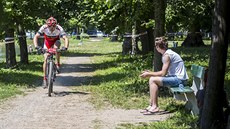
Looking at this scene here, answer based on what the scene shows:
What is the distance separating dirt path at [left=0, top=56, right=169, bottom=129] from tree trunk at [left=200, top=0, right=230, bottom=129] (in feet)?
6.18

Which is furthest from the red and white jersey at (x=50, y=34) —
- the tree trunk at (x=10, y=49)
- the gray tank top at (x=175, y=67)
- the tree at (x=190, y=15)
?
the tree at (x=190, y=15)

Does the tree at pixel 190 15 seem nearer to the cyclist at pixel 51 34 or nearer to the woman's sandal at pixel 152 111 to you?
the cyclist at pixel 51 34

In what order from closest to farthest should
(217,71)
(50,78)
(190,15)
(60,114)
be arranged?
(217,71), (60,114), (50,78), (190,15)

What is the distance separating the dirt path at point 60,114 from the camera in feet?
26.5

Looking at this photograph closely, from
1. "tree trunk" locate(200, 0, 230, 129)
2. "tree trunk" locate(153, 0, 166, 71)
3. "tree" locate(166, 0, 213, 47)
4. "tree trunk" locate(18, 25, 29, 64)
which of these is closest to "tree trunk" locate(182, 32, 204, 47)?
"tree" locate(166, 0, 213, 47)

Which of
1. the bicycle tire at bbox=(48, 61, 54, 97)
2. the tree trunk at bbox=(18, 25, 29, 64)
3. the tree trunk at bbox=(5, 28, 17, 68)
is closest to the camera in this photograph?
the bicycle tire at bbox=(48, 61, 54, 97)

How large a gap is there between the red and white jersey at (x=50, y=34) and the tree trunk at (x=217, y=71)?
6.00 metres

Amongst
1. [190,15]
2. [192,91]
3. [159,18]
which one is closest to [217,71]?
[192,91]

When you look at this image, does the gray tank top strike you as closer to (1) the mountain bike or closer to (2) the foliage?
(1) the mountain bike

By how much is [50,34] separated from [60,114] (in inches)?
129

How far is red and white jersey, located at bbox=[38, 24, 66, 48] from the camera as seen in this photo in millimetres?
11820

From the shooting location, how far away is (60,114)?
9.08 meters

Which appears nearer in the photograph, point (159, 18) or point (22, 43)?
point (159, 18)

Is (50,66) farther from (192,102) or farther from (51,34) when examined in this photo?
(192,102)
